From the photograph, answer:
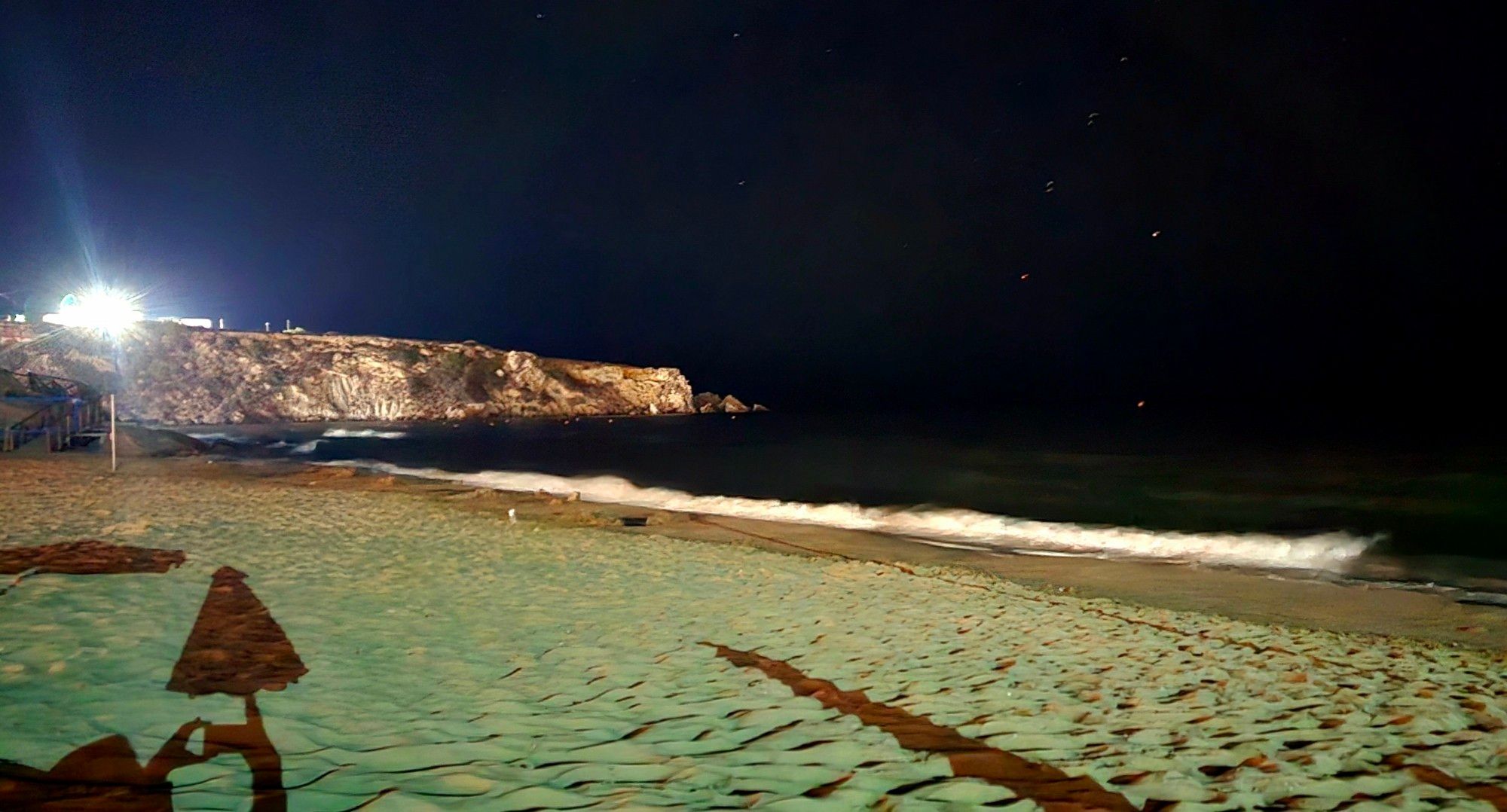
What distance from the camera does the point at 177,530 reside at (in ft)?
41.1

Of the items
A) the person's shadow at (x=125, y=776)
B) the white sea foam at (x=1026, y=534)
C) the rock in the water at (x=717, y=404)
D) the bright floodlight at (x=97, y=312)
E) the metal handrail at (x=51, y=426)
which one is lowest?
the white sea foam at (x=1026, y=534)

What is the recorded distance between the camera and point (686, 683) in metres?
6.40

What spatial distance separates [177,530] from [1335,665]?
49.7 ft

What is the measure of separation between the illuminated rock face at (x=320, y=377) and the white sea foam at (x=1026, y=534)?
191 feet

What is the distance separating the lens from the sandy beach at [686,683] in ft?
14.4

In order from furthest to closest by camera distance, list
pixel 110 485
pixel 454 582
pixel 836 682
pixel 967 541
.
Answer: pixel 967 541, pixel 110 485, pixel 454 582, pixel 836 682

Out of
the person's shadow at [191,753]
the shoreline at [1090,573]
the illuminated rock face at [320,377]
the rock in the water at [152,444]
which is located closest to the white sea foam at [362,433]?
the illuminated rock face at [320,377]

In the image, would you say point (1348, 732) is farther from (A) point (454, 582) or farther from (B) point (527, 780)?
(A) point (454, 582)

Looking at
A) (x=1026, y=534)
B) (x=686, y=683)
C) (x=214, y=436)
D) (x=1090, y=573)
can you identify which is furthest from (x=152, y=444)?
(x=1090, y=573)

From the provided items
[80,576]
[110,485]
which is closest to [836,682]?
[80,576]

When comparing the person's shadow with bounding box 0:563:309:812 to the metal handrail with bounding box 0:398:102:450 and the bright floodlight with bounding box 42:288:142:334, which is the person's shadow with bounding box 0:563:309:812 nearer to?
the metal handrail with bounding box 0:398:102:450

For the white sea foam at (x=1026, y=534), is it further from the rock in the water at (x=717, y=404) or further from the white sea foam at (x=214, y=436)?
the rock in the water at (x=717, y=404)

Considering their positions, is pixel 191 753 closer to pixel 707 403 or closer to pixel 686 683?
pixel 686 683

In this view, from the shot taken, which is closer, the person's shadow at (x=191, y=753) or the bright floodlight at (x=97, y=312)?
the person's shadow at (x=191, y=753)
